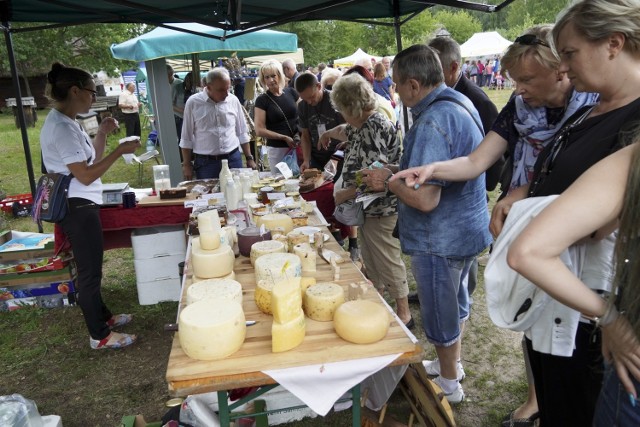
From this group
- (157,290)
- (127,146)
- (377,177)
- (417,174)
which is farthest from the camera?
(157,290)

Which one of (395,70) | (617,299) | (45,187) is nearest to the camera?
(617,299)

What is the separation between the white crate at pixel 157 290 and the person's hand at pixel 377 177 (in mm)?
2111

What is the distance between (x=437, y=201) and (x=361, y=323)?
0.78 meters

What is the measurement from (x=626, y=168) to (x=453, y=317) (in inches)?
55.3

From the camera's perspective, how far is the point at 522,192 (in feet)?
5.71

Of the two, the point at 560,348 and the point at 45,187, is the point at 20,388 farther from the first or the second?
the point at 560,348

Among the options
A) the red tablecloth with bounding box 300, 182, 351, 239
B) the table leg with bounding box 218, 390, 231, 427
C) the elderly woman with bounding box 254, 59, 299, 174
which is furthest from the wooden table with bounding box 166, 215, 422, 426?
the elderly woman with bounding box 254, 59, 299, 174

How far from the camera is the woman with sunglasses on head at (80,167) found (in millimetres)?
2711

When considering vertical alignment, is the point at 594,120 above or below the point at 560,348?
above

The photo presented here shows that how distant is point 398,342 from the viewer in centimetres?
154

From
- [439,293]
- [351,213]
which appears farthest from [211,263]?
[351,213]

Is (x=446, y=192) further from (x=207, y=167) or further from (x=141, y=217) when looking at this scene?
(x=207, y=167)

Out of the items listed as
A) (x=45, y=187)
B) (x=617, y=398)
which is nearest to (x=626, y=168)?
(x=617, y=398)

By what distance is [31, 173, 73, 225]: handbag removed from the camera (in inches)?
108
